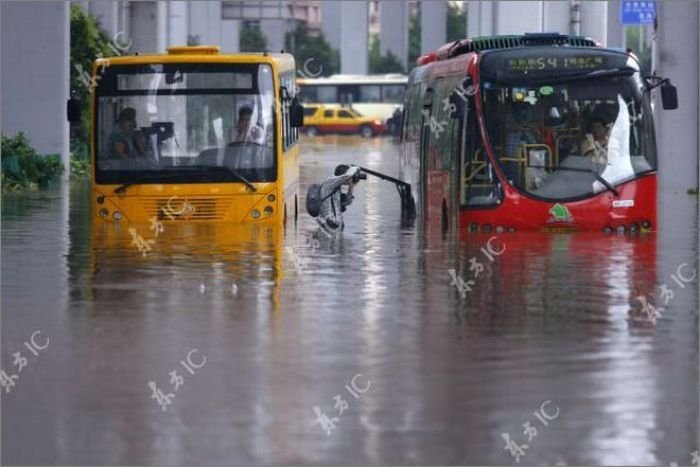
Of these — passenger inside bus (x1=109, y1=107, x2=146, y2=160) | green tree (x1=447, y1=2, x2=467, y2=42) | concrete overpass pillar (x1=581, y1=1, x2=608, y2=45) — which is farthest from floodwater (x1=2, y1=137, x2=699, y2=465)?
green tree (x1=447, y1=2, x2=467, y2=42)

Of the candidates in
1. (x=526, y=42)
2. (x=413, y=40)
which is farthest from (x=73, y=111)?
(x=413, y=40)

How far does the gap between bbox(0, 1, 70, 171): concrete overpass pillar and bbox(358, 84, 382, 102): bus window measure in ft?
176

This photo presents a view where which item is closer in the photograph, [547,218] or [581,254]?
[581,254]

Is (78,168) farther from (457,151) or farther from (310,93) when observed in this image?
(310,93)

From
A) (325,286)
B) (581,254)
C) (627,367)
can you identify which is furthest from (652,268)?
(627,367)

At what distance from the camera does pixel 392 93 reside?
96.8 m

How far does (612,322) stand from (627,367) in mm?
2690

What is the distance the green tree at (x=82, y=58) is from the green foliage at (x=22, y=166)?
18.2 ft

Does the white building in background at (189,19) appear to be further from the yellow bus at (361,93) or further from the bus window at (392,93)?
the bus window at (392,93)

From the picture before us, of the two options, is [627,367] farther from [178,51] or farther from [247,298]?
[178,51]

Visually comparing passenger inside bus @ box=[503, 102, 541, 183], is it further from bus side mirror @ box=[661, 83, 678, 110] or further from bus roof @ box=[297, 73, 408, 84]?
bus roof @ box=[297, 73, 408, 84]

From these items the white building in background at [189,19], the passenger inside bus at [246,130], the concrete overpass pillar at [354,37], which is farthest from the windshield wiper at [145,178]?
the concrete overpass pillar at [354,37]

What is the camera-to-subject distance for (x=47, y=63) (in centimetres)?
4284

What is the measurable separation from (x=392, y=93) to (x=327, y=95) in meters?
3.53
